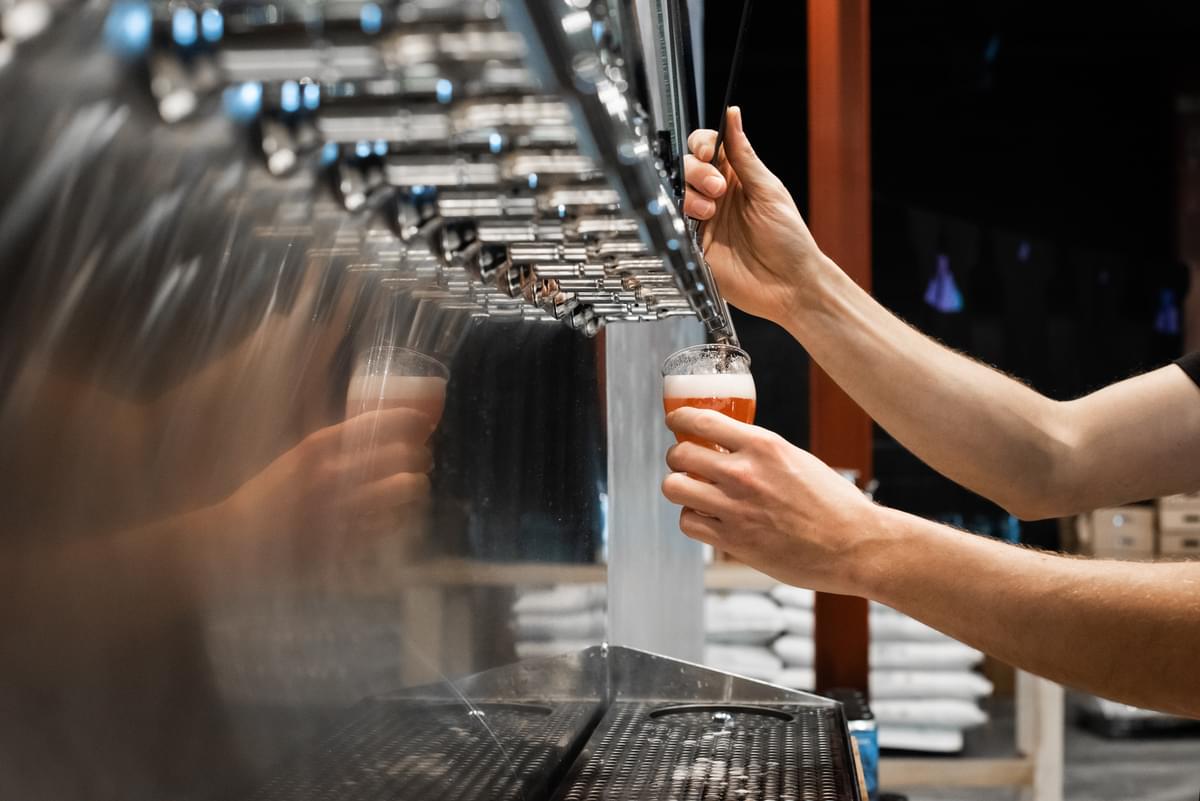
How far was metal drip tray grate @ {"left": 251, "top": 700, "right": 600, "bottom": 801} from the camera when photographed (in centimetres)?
90

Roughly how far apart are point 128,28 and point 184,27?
0.10 ft

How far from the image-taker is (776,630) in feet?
11.5

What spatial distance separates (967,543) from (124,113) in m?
0.98

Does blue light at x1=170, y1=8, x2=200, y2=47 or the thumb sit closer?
blue light at x1=170, y1=8, x2=200, y2=47

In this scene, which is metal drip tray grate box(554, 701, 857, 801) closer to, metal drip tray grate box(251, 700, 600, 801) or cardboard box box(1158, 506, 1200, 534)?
metal drip tray grate box(251, 700, 600, 801)

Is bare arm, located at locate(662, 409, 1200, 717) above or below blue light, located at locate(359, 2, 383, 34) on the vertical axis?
below

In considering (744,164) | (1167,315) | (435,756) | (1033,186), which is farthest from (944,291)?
(435,756)

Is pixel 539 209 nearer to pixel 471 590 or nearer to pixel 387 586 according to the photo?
pixel 387 586

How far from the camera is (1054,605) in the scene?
1.15 metres

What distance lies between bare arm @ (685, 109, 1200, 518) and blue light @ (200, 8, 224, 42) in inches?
49.7

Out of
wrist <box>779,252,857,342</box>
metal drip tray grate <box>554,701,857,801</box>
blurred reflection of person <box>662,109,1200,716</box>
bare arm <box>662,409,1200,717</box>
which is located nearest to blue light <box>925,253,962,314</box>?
blurred reflection of person <box>662,109,1200,716</box>

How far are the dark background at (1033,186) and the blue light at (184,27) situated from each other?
4814 millimetres

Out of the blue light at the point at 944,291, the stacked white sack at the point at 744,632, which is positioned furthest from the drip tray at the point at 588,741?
the blue light at the point at 944,291

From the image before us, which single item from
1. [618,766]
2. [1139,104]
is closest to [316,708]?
[618,766]
